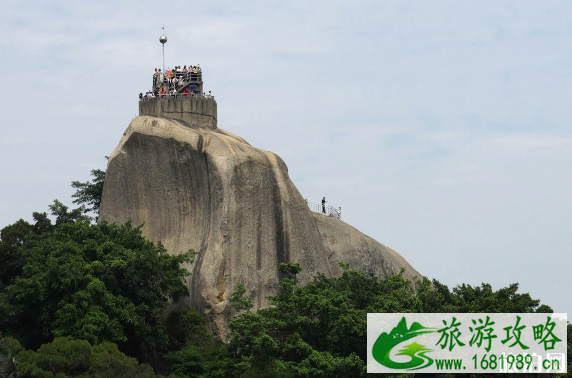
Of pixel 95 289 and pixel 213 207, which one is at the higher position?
pixel 213 207

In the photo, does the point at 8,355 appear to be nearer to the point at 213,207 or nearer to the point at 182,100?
the point at 213,207

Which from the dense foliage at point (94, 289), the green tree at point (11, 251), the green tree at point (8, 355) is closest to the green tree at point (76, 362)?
the green tree at point (8, 355)

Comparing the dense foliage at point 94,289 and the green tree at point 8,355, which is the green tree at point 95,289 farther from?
the green tree at point 8,355

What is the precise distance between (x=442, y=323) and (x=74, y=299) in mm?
10868

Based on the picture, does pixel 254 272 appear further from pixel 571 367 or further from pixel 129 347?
pixel 571 367

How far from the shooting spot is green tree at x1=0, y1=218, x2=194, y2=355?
41062 mm

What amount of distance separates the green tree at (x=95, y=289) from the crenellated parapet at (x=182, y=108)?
212 inches

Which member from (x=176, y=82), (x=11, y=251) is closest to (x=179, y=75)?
(x=176, y=82)

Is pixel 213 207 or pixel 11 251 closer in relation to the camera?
pixel 213 207

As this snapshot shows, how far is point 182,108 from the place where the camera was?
48094 mm

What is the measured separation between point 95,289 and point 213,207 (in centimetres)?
575

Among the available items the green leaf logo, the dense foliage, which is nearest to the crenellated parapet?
the dense foliage

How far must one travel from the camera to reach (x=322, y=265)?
4706 cm

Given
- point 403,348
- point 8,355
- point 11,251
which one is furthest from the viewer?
point 11,251
